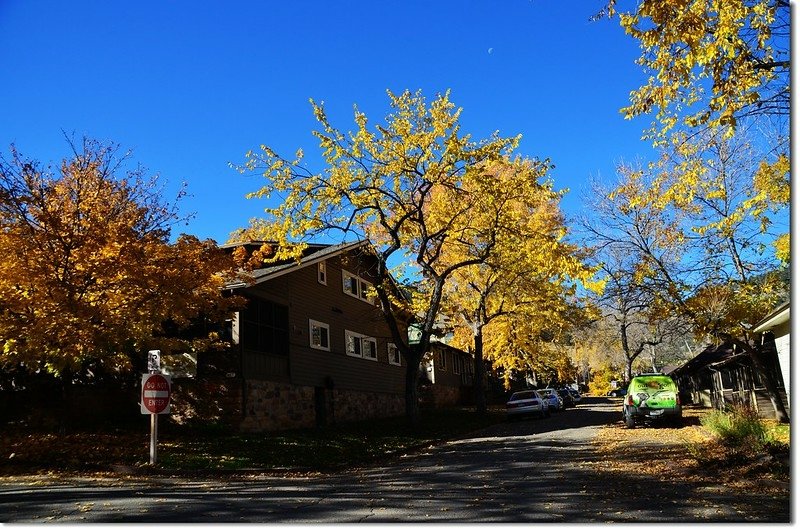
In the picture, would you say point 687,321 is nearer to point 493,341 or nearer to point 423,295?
point 423,295

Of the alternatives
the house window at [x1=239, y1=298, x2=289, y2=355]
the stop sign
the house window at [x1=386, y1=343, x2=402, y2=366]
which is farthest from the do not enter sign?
the house window at [x1=386, y1=343, x2=402, y2=366]

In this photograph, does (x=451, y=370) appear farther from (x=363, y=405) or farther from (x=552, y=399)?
(x=363, y=405)

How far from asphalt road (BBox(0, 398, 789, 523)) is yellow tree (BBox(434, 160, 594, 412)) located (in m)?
8.71

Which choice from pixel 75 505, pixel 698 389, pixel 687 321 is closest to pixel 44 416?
pixel 75 505

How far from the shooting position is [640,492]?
9461mm

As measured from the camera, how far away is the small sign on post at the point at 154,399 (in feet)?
44.3

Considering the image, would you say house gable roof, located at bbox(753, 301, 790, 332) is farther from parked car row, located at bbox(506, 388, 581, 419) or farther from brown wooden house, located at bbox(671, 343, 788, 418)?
parked car row, located at bbox(506, 388, 581, 419)

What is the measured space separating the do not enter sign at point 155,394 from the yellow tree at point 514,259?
455 inches

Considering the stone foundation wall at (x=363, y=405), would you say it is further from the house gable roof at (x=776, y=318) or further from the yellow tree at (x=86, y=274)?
the house gable roof at (x=776, y=318)

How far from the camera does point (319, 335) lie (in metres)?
25.1

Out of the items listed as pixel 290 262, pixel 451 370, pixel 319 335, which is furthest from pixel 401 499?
pixel 451 370

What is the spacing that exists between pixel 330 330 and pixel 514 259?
8.13 metres

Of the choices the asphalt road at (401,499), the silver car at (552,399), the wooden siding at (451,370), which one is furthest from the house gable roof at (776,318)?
the wooden siding at (451,370)

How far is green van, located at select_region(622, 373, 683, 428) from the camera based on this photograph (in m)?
22.3
